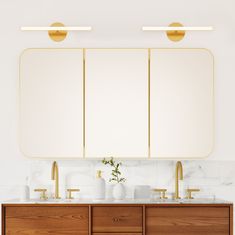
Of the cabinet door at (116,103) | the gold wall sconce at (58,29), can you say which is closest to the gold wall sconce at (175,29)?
the cabinet door at (116,103)

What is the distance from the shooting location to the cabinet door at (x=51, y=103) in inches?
172

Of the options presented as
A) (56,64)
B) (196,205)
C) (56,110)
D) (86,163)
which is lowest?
(196,205)

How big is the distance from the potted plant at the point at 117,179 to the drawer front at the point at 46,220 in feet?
1.06

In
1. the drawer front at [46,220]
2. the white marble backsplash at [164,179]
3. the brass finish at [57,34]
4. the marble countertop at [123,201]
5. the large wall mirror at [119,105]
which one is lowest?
the drawer front at [46,220]

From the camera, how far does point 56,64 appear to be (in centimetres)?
441

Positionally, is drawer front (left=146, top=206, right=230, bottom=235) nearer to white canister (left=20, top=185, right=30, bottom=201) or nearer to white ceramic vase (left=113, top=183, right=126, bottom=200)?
white ceramic vase (left=113, top=183, right=126, bottom=200)

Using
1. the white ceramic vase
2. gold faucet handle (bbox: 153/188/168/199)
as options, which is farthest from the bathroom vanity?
gold faucet handle (bbox: 153/188/168/199)

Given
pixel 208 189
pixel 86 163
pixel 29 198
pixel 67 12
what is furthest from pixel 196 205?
pixel 67 12

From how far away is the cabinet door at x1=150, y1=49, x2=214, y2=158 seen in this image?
172 inches

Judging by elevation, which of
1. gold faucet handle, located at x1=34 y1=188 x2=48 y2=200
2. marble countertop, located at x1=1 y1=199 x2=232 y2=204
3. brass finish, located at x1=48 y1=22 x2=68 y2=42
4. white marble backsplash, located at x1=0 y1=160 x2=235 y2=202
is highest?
brass finish, located at x1=48 y1=22 x2=68 y2=42

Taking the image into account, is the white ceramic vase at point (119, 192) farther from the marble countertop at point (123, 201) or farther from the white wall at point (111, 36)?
the white wall at point (111, 36)

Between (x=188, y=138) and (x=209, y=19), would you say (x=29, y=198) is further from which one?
(x=209, y=19)

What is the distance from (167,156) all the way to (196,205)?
1.72ft

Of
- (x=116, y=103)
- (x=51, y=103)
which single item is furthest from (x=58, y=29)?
(x=116, y=103)
